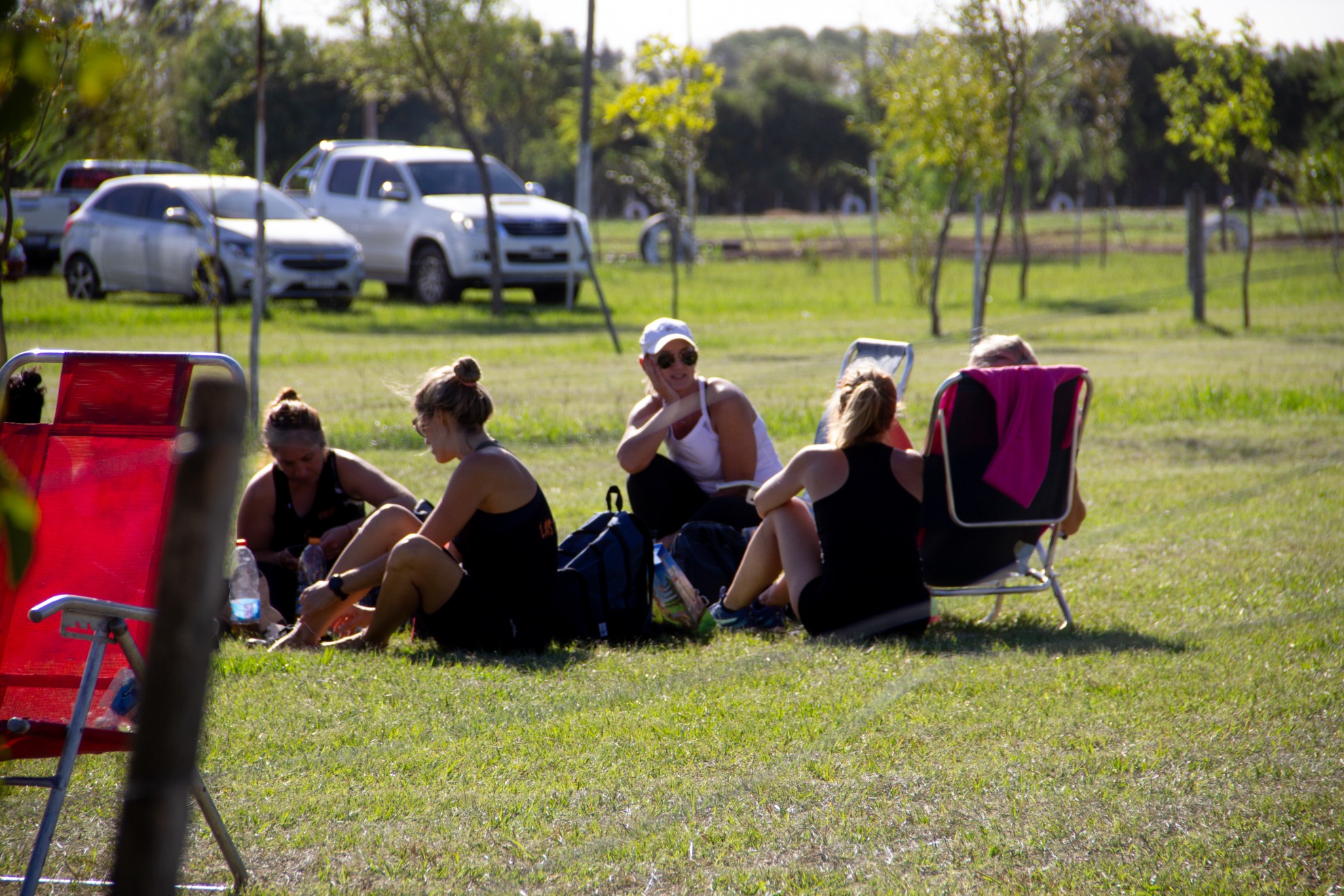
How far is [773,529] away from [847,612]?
44 cm

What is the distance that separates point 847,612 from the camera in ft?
14.9

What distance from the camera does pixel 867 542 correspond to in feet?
14.8

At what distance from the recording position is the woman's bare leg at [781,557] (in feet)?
15.4

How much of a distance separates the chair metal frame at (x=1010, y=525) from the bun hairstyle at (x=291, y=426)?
7.40 ft

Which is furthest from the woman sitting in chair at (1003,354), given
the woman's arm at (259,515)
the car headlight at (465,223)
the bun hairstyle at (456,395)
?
the car headlight at (465,223)

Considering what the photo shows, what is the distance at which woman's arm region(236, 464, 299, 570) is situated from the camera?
502 cm

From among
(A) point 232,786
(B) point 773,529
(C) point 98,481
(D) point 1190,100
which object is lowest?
(A) point 232,786

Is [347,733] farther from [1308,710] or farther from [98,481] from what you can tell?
[1308,710]

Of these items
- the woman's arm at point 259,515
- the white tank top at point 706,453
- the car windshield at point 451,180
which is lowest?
the woman's arm at point 259,515

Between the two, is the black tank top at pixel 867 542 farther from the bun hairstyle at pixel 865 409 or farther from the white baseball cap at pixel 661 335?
the white baseball cap at pixel 661 335

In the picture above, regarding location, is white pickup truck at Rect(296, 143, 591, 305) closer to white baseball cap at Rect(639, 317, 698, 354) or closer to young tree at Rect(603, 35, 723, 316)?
young tree at Rect(603, 35, 723, 316)

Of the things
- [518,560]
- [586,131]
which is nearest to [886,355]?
[518,560]

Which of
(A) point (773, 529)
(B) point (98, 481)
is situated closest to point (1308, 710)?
(A) point (773, 529)

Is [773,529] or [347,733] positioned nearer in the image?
[347,733]
